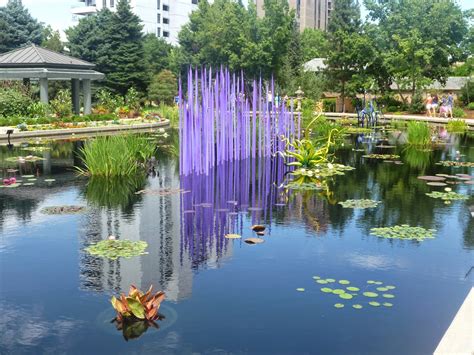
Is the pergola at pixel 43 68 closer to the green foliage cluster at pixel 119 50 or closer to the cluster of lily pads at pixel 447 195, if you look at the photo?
the green foliage cluster at pixel 119 50

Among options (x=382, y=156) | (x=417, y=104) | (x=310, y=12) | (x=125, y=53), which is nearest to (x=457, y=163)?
(x=382, y=156)

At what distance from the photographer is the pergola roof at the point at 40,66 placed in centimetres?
3177

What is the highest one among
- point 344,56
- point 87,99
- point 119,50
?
point 119,50

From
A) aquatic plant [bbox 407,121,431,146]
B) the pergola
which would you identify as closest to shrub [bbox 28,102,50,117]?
the pergola

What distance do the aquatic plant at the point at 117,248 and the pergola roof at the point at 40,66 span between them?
83.7 feet

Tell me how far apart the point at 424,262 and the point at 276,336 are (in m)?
3.05

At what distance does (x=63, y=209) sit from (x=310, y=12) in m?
132

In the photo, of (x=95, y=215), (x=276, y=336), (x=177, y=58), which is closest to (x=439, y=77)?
(x=177, y=58)

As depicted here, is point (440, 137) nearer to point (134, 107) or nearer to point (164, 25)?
point (134, 107)

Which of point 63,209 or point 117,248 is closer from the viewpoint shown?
point 117,248

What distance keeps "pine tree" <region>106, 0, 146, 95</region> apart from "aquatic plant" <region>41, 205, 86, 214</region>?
39.8m

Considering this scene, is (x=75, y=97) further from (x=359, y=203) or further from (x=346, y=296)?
(x=346, y=296)

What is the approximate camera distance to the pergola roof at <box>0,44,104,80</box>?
104 ft

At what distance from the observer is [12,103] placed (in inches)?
1228
